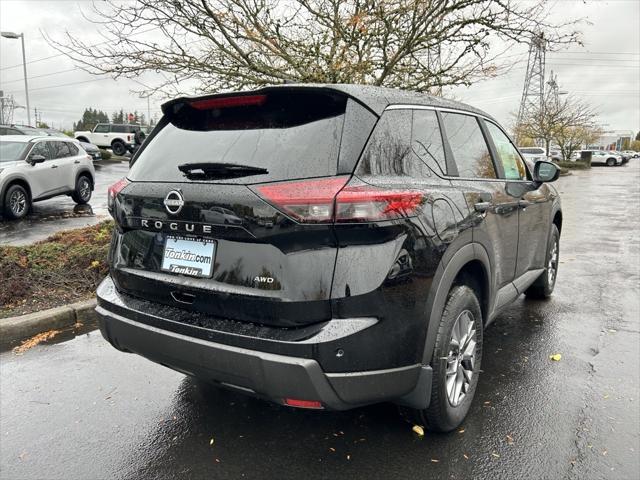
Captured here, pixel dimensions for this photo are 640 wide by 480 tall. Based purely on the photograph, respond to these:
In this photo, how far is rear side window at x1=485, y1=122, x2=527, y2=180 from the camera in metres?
3.77

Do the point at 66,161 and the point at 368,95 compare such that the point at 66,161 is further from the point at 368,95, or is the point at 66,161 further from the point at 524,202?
the point at 368,95

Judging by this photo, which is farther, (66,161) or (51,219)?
(66,161)

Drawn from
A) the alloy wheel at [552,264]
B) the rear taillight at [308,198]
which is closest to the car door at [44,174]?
the alloy wheel at [552,264]

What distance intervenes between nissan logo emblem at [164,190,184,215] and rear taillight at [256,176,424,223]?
431mm

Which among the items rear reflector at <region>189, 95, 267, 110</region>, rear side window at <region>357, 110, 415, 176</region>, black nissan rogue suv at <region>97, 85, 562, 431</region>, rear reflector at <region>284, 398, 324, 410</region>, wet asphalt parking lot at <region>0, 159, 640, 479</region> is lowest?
wet asphalt parking lot at <region>0, 159, 640, 479</region>

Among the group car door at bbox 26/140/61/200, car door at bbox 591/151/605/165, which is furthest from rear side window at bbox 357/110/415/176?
car door at bbox 591/151/605/165

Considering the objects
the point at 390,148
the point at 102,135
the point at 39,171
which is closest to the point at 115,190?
the point at 390,148

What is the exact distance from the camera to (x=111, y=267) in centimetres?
284

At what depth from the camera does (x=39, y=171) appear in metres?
11.0

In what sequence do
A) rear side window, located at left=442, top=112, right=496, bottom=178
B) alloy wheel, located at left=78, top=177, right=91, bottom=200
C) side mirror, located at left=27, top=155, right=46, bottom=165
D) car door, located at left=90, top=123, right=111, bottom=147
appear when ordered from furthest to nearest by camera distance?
car door, located at left=90, top=123, right=111, bottom=147 < alloy wheel, located at left=78, top=177, right=91, bottom=200 < side mirror, located at left=27, top=155, right=46, bottom=165 < rear side window, located at left=442, top=112, right=496, bottom=178

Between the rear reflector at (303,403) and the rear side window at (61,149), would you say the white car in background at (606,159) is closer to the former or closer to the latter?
the rear side window at (61,149)

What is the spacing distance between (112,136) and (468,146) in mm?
36049

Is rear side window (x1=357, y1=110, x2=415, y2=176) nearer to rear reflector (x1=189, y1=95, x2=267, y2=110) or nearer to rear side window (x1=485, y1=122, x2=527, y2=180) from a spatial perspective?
rear reflector (x1=189, y1=95, x2=267, y2=110)

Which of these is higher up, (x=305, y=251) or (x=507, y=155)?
(x=507, y=155)
